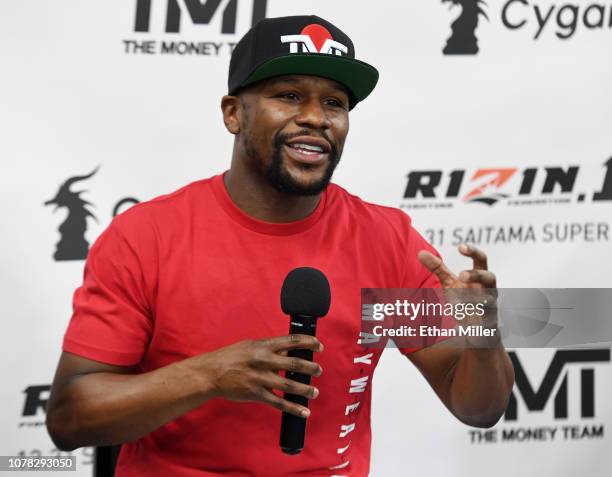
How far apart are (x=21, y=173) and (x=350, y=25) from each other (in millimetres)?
935

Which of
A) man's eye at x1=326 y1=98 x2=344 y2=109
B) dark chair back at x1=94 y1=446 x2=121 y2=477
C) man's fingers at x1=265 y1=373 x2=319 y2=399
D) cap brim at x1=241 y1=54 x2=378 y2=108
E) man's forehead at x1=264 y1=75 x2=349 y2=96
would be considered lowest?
dark chair back at x1=94 y1=446 x2=121 y2=477

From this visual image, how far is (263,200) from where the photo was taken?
5.42 feet

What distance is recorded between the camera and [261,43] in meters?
1.59

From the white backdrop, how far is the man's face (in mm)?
796

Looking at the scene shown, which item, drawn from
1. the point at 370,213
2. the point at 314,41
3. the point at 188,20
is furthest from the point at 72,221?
the point at 314,41

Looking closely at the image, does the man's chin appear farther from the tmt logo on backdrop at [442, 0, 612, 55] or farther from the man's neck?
the tmt logo on backdrop at [442, 0, 612, 55]

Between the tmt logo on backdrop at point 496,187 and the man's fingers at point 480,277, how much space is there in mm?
1114

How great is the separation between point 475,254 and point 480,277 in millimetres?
35

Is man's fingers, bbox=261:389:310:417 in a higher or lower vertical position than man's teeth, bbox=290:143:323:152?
lower

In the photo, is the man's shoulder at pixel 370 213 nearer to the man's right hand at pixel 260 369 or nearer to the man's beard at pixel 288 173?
the man's beard at pixel 288 173

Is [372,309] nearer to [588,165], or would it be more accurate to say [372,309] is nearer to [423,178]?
[423,178]

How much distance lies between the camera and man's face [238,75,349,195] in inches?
61.9

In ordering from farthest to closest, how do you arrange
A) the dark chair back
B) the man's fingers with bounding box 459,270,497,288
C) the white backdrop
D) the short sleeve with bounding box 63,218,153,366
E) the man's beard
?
the white backdrop
the dark chair back
the man's beard
the short sleeve with bounding box 63,218,153,366
the man's fingers with bounding box 459,270,497,288

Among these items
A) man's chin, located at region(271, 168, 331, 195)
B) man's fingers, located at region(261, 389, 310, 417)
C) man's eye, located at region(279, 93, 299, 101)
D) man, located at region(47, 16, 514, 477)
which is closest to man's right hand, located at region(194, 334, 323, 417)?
man's fingers, located at region(261, 389, 310, 417)
